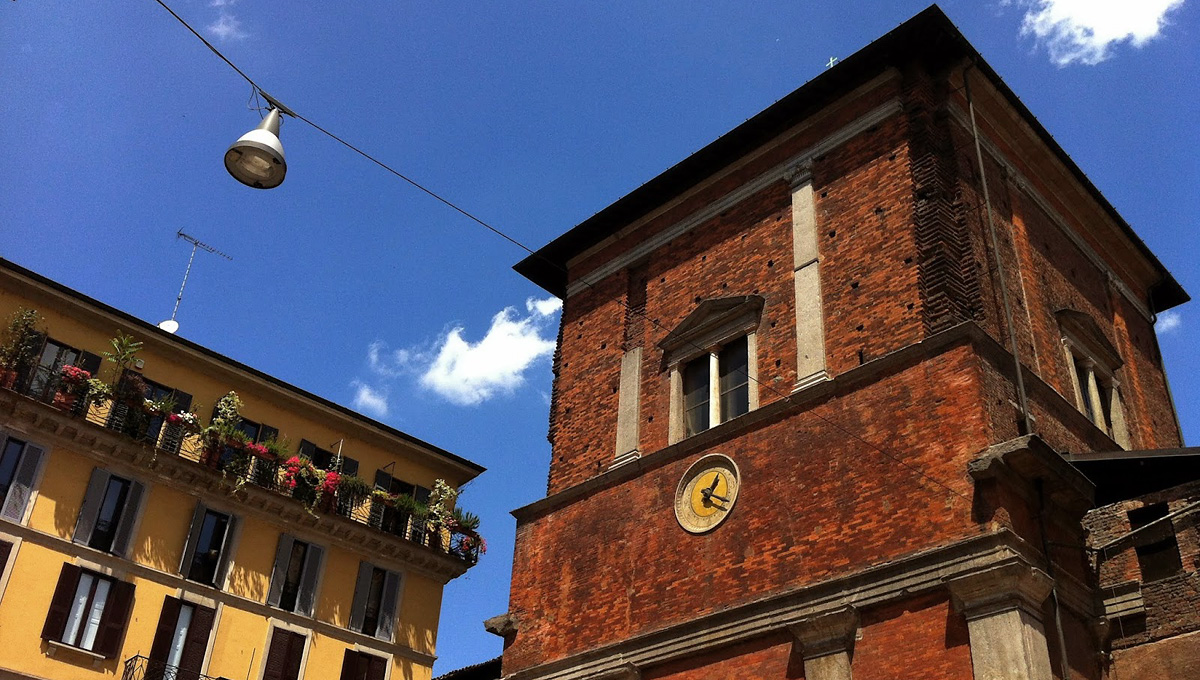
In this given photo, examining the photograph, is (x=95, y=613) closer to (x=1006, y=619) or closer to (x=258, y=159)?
(x=258, y=159)

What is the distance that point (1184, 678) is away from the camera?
12.6 meters

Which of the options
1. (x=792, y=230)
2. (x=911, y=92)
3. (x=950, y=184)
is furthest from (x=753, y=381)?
(x=911, y=92)

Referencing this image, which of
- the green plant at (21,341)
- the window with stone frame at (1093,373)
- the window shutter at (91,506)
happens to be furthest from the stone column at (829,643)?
the green plant at (21,341)

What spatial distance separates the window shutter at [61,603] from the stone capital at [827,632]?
45.6 feet

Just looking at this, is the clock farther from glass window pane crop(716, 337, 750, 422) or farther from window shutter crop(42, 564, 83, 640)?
window shutter crop(42, 564, 83, 640)

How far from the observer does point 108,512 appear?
66.5ft

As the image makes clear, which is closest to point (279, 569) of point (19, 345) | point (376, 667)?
point (376, 667)

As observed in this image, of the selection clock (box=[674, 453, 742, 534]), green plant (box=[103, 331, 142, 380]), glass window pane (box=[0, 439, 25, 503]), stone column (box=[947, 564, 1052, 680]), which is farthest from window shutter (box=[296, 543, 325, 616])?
stone column (box=[947, 564, 1052, 680])

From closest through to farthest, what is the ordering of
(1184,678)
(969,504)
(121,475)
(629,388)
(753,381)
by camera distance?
(969,504)
(1184,678)
(753,381)
(629,388)
(121,475)

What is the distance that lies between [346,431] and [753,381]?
44.9 ft

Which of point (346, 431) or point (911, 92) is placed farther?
point (346, 431)

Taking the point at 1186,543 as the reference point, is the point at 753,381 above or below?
above

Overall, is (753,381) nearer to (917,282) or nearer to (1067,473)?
(917,282)

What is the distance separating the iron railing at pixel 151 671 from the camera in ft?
63.1
